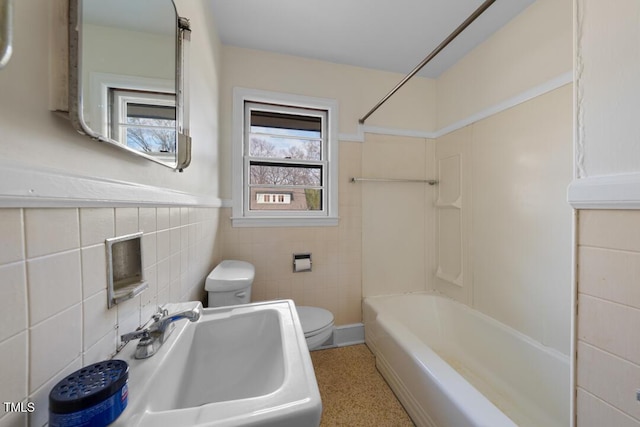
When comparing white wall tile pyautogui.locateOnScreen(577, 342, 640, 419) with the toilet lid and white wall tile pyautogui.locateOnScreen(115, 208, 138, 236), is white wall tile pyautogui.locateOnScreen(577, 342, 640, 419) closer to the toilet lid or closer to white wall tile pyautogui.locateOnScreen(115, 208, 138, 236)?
the toilet lid

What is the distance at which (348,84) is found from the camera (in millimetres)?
2068

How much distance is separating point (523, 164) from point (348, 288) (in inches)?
60.7

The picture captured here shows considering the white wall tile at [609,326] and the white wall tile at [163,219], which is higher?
the white wall tile at [163,219]

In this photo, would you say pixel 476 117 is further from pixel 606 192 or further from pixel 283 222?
pixel 283 222

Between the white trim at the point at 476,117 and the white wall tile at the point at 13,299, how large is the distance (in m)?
1.96

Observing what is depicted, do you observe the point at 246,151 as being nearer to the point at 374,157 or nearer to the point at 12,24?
the point at 374,157

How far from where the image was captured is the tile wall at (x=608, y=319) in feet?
2.11

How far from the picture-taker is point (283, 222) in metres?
1.93

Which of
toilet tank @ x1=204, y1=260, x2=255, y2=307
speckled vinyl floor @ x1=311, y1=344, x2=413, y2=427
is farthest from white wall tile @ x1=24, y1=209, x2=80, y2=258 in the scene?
speckled vinyl floor @ x1=311, y1=344, x2=413, y2=427

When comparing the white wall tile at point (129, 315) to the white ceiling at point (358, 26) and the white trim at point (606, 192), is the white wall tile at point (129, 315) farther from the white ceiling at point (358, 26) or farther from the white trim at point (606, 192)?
the white ceiling at point (358, 26)

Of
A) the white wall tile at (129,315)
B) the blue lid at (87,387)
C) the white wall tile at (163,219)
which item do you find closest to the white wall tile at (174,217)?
the white wall tile at (163,219)

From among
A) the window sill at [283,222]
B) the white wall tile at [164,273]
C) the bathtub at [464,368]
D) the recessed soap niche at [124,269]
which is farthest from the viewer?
the window sill at [283,222]

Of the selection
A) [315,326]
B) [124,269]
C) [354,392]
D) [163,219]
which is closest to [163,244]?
[163,219]

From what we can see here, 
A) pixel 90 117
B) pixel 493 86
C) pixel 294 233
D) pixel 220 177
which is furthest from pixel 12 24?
pixel 493 86
